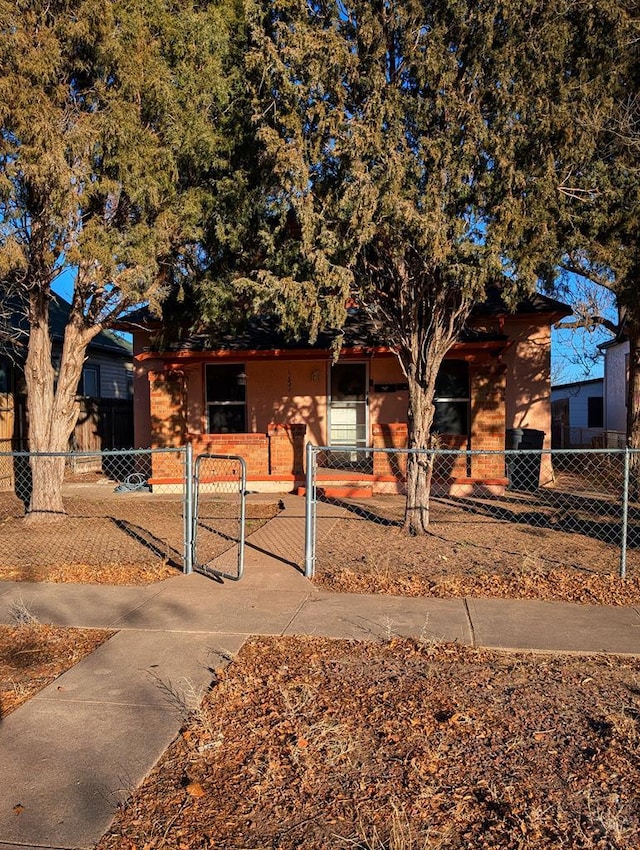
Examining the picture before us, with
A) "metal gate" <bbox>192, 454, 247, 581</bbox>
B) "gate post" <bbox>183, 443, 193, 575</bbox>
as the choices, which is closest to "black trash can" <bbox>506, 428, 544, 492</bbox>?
"metal gate" <bbox>192, 454, 247, 581</bbox>

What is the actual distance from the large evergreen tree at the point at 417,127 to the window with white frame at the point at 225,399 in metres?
6.48

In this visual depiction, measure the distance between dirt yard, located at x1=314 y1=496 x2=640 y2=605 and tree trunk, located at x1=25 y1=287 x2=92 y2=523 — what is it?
163 inches

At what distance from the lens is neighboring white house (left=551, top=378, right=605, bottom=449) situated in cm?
2361

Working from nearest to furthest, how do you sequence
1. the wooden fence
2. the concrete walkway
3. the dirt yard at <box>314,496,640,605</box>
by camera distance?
the concrete walkway
the dirt yard at <box>314,496,640,605</box>
the wooden fence

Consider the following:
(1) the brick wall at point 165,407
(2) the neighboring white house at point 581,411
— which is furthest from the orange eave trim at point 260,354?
(2) the neighboring white house at point 581,411

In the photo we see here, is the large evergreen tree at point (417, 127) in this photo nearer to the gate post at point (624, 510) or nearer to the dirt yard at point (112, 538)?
the gate post at point (624, 510)

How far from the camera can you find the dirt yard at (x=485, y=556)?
6031 millimetres

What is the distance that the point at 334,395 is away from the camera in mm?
13586

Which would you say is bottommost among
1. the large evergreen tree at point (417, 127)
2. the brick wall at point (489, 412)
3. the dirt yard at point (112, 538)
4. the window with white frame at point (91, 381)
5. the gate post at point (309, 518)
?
the dirt yard at point (112, 538)

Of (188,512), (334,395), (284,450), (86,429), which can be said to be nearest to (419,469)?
(188,512)

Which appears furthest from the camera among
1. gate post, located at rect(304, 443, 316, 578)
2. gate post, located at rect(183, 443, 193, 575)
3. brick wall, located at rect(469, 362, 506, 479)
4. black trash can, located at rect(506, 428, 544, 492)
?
black trash can, located at rect(506, 428, 544, 492)

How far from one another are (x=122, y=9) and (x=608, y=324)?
405 inches

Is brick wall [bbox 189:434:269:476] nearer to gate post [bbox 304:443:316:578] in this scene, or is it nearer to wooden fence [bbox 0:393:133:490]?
wooden fence [bbox 0:393:133:490]

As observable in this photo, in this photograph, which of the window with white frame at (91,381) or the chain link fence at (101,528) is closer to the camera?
the chain link fence at (101,528)
